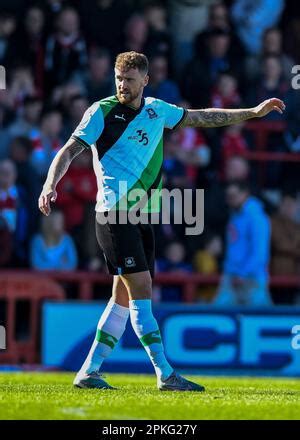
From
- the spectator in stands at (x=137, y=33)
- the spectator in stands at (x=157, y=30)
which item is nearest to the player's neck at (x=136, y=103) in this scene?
the spectator in stands at (x=157, y=30)

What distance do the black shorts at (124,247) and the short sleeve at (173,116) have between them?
787 mm

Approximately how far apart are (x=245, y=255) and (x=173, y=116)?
600 cm

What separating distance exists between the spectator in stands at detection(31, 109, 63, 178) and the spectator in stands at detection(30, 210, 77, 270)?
2.33 feet

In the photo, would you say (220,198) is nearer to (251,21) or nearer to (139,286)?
(251,21)

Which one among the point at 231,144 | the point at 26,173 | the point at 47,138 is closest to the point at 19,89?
the point at 47,138

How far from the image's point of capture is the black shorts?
8188 mm

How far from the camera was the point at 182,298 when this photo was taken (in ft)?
47.8

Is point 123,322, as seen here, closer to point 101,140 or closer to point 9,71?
point 101,140

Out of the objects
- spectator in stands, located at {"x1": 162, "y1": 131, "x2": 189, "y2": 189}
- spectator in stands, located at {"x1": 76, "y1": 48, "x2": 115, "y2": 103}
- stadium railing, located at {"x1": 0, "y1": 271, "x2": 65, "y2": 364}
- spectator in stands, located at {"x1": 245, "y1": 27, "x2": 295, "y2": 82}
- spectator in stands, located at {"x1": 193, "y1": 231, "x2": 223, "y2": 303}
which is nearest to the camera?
stadium railing, located at {"x1": 0, "y1": 271, "x2": 65, "y2": 364}

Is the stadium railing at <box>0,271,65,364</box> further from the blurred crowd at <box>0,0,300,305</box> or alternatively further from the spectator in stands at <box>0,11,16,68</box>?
the spectator in stands at <box>0,11,16,68</box>

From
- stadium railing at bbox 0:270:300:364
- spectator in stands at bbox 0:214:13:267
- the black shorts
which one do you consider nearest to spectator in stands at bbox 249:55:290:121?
stadium railing at bbox 0:270:300:364

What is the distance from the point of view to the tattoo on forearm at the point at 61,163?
7879 millimetres

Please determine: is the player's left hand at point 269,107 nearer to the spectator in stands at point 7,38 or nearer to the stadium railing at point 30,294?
the stadium railing at point 30,294

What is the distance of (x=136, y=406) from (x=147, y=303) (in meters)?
1.26
